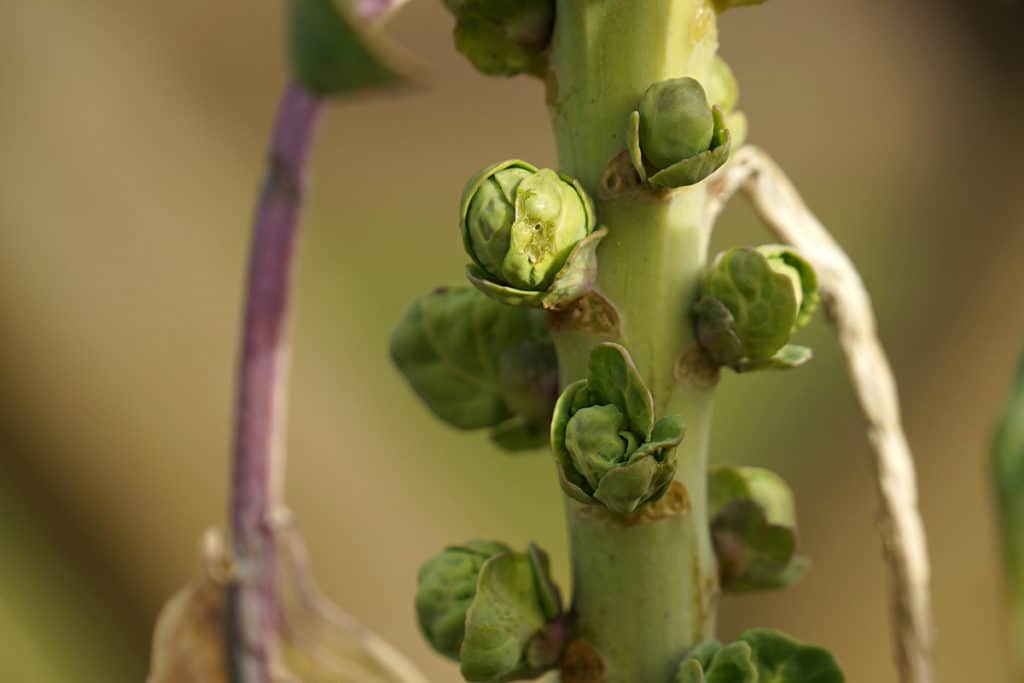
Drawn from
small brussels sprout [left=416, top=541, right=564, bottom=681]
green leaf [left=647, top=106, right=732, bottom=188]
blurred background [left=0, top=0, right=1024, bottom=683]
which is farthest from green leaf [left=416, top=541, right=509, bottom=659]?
blurred background [left=0, top=0, right=1024, bottom=683]

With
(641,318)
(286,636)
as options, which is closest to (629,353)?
(641,318)

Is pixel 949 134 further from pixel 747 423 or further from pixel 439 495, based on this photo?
pixel 439 495

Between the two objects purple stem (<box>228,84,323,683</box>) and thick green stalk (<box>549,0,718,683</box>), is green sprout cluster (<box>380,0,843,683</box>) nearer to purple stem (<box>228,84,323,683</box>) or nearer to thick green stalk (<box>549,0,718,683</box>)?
thick green stalk (<box>549,0,718,683</box>)

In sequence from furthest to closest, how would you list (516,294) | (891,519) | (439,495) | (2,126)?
1. (439,495)
2. (2,126)
3. (891,519)
4. (516,294)

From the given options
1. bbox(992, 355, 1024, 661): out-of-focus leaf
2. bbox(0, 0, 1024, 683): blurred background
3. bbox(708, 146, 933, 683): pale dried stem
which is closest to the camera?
bbox(992, 355, 1024, 661): out-of-focus leaf

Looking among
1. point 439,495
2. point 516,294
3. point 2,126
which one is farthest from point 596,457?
point 439,495

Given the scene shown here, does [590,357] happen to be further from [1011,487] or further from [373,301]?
Answer: [373,301]

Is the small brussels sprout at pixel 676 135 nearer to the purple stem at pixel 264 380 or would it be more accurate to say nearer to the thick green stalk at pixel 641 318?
the thick green stalk at pixel 641 318
